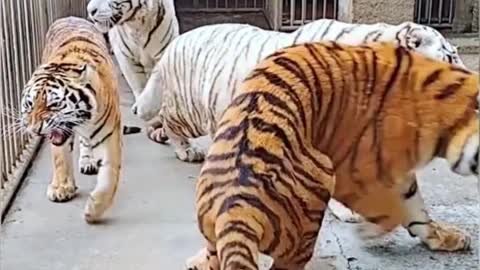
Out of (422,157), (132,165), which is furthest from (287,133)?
(132,165)

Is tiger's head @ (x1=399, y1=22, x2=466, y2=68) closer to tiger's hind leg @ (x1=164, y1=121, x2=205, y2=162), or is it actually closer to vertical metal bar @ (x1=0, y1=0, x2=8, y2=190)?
tiger's hind leg @ (x1=164, y1=121, x2=205, y2=162)

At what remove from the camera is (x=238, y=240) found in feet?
7.73

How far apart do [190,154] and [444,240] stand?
152cm

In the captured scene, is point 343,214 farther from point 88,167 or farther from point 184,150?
point 88,167

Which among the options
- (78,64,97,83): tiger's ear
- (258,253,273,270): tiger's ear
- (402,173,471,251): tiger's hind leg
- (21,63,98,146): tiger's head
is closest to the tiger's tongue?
(21,63,98,146): tiger's head

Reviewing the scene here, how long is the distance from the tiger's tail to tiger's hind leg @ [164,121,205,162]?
1.98 meters

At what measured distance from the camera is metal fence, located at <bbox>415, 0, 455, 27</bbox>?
713cm

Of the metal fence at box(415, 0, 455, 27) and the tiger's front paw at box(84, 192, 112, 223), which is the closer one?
the tiger's front paw at box(84, 192, 112, 223)

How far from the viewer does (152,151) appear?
4.59m

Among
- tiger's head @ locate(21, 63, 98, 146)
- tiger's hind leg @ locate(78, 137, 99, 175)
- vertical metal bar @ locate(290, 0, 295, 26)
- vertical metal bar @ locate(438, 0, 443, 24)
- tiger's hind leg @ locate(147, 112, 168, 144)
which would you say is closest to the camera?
tiger's head @ locate(21, 63, 98, 146)

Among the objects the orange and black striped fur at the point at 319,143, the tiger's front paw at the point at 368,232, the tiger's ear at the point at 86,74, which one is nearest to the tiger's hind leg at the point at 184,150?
→ the tiger's ear at the point at 86,74

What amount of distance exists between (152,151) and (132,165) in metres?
0.25

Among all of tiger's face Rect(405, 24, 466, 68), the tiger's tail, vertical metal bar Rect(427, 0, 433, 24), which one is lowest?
vertical metal bar Rect(427, 0, 433, 24)

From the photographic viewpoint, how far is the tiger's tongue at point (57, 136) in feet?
11.4
